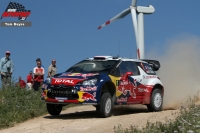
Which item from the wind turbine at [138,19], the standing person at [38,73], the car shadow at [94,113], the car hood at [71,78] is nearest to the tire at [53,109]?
the car shadow at [94,113]

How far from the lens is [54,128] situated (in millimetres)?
12070

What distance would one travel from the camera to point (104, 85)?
13805mm

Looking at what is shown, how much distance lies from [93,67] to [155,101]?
9.05 feet

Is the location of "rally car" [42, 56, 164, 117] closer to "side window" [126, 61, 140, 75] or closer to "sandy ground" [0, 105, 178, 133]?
"side window" [126, 61, 140, 75]

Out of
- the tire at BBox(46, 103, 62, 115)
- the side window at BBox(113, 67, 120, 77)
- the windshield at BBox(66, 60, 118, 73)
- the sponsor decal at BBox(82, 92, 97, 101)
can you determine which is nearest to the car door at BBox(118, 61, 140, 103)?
the side window at BBox(113, 67, 120, 77)

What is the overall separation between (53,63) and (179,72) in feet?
31.5

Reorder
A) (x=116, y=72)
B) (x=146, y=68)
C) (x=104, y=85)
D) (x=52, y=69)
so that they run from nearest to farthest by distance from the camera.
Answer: (x=104, y=85), (x=116, y=72), (x=146, y=68), (x=52, y=69)

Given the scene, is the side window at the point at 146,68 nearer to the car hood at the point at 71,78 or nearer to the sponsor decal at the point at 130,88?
the sponsor decal at the point at 130,88

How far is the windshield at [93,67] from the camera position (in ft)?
47.3

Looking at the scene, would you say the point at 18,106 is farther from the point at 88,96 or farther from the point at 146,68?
the point at 146,68

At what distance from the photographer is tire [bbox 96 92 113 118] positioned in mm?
13492

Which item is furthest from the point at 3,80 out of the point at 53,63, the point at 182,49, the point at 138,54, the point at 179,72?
the point at 182,49

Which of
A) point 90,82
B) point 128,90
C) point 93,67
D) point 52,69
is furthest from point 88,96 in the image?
point 52,69

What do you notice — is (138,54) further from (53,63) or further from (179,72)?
(53,63)
